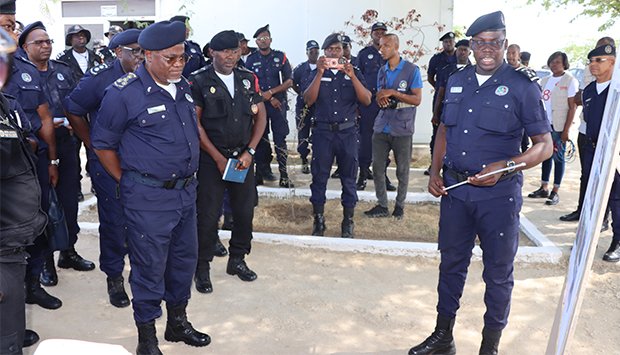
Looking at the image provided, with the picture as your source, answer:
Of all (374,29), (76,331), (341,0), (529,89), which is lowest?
(76,331)

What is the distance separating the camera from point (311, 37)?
12.2 m

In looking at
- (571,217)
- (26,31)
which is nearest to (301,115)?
(571,217)

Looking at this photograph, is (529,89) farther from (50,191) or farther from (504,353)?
(50,191)

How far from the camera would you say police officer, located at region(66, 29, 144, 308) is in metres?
4.14

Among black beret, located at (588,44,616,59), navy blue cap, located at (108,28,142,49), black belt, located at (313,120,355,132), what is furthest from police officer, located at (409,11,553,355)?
black beret, located at (588,44,616,59)

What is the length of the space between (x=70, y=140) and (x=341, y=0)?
28.1 ft

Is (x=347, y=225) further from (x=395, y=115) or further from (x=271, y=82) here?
(x=271, y=82)

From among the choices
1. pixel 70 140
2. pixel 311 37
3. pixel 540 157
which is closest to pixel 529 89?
pixel 540 157

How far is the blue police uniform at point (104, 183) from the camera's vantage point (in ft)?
13.6

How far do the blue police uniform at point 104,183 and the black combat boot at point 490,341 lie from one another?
9.43 ft

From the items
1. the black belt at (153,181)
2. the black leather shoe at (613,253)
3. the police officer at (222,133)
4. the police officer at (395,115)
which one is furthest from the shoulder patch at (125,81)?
the black leather shoe at (613,253)

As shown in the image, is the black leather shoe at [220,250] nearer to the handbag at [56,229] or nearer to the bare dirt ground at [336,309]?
the bare dirt ground at [336,309]

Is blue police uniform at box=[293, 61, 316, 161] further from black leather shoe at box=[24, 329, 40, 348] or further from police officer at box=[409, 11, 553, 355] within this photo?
black leather shoe at box=[24, 329, 40, 348]

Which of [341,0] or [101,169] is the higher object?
[341,0]
